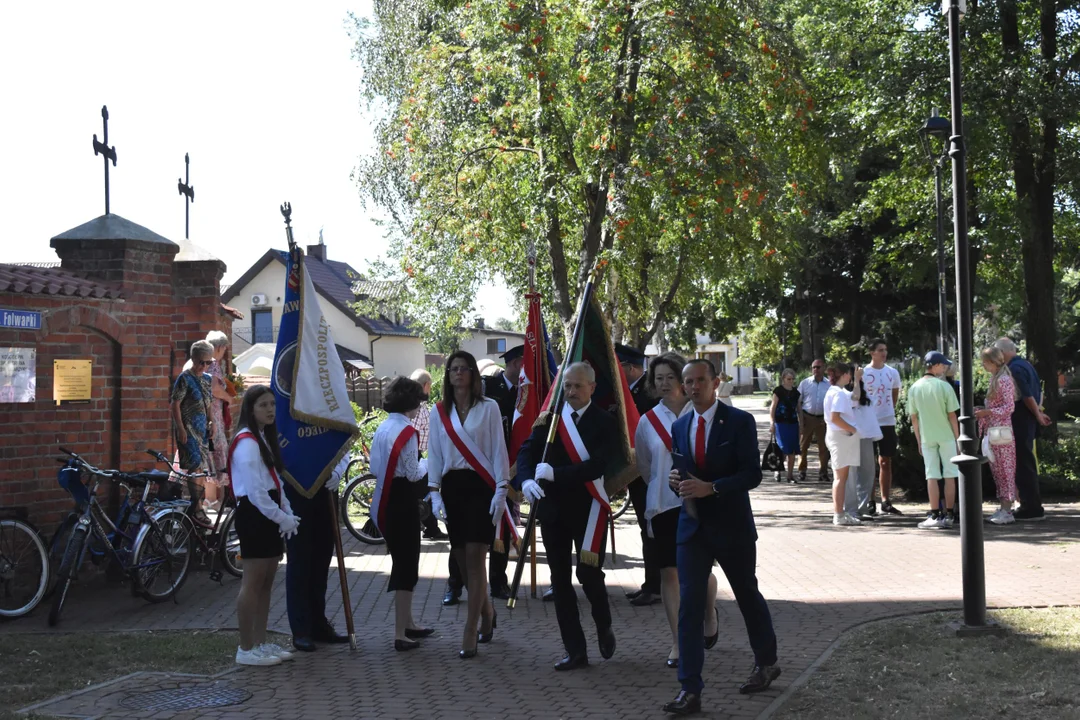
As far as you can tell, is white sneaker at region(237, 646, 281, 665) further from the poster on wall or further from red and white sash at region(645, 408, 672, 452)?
the poster on wall

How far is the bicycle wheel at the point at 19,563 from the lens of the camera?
8.38m

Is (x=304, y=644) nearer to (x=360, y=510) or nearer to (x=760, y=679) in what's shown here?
(x=760, y=679)

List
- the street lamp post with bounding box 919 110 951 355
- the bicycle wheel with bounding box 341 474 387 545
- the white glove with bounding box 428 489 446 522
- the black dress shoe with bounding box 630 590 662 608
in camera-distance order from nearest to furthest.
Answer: the white glove with bounding box 428 489 446 522, the black dress shoe with bounding box 630 590 662 608, the bicycle wheel with bounding box 341 474 387 545, the street lamp post with bounding box 919 110 951 355

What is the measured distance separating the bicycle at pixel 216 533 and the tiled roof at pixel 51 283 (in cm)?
150

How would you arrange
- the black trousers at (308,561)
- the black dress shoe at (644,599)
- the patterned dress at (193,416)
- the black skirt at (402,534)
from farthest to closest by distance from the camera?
the patterned dress at (193,416), the black dress shoe at (644,599), the black trousers at (308,561), the black skirt at (402,534)

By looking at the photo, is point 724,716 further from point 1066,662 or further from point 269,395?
point 269,395

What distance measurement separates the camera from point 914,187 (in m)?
25.8

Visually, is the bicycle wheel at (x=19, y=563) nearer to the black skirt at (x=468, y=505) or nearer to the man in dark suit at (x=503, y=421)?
the man in dark suit at (x=503, y=421)

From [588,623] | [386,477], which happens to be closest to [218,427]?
[386,477]

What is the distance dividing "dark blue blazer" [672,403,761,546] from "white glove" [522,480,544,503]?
954 millimetres

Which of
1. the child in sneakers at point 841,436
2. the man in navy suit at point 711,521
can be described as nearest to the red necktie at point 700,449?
the man in navy suit at point 711,521

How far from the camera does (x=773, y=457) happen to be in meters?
19.9

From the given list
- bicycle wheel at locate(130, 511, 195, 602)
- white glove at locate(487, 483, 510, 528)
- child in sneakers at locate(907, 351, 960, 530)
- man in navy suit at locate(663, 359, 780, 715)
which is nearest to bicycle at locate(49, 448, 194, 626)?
bicycle wheel at locate(130, 511, 195, 602)

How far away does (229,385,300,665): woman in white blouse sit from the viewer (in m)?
6.97
